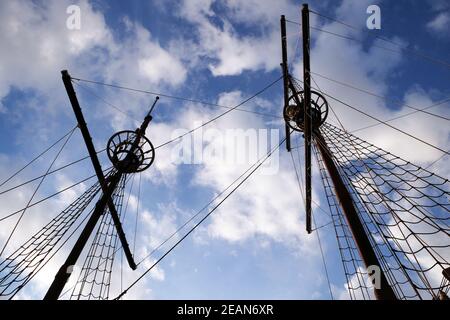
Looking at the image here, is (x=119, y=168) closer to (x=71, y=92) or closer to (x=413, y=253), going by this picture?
(x=71, y=92)

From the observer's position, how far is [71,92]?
884 cm

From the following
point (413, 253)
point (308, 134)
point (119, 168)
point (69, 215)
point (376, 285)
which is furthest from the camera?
point (119, 168)

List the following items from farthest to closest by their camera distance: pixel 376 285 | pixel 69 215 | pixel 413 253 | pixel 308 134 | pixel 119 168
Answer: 1. pixel 119 168
2. pixel 69 215
3. pixel 308 134
4. pixel 413 253
5. pixel 376 285

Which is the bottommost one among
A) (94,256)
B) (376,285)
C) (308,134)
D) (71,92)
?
(376,285)
